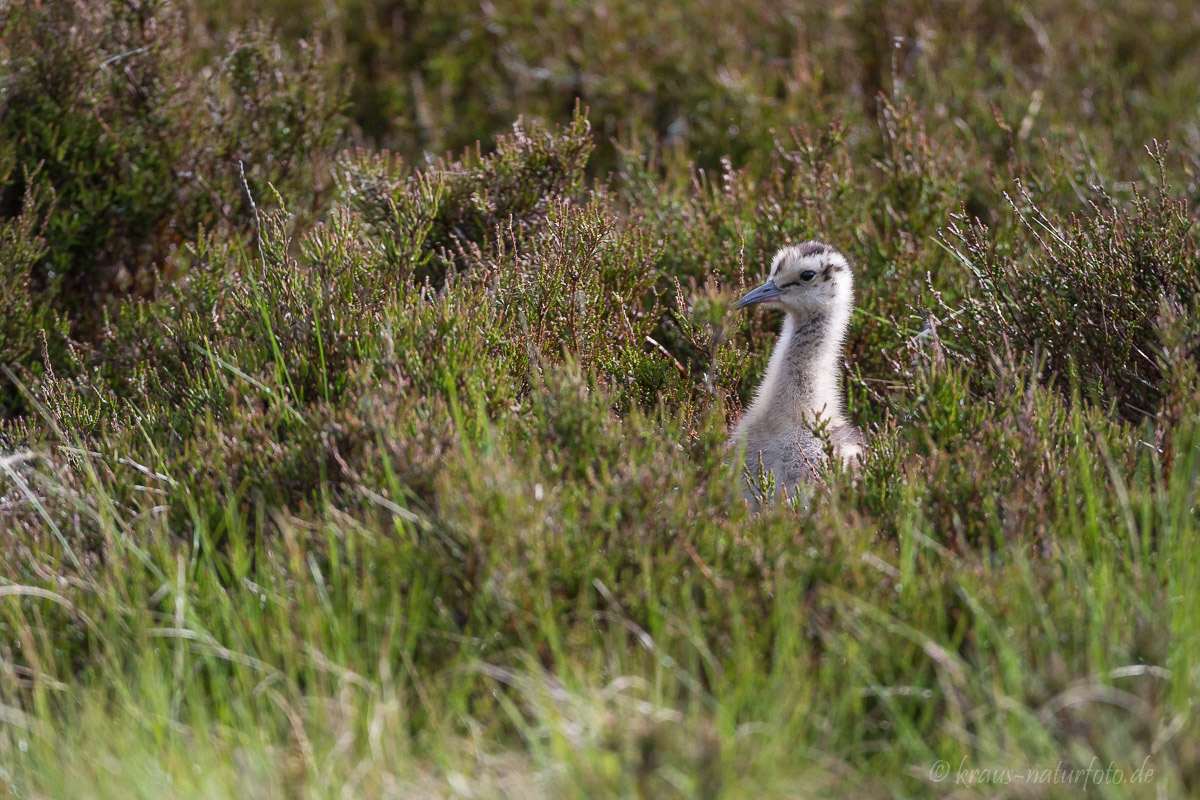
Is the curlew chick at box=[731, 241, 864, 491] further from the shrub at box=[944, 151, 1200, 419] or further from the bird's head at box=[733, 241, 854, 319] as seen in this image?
the shrub at box=[944, 151, 1200, 419]

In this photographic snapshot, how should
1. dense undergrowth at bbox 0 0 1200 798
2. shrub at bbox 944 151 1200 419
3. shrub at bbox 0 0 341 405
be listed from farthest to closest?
1. shrub at bbox 0 0 341 405
2. shrub at bbox 944 151 1200 419
3. dense undergrowth at bbox 0 0 1200 798

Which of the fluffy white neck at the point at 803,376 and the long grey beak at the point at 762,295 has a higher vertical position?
the long grey beak at the point at 762,295

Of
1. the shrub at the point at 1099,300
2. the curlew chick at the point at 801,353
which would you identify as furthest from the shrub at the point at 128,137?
the shrub at the point at 1099,300

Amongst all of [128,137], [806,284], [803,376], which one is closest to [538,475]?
[803,376]

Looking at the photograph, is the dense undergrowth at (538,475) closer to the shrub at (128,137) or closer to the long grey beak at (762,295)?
the shrub at (128,137)

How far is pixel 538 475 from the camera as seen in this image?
10.7 ft

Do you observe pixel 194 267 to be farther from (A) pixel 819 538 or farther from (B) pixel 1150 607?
(B) pixel 1150 607

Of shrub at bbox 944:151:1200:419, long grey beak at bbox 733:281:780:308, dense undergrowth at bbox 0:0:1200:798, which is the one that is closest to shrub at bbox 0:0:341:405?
dense undergrowth at bbox 0:0:1200:798

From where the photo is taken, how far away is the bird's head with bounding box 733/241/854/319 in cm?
438

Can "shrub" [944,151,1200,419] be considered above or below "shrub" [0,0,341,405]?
below

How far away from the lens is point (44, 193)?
5129 millimetres

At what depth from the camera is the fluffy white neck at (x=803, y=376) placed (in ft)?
14.1

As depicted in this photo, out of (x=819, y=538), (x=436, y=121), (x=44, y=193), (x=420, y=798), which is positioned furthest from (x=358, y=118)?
(x=420, y=798)

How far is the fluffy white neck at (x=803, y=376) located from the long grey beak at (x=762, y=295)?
13cm
